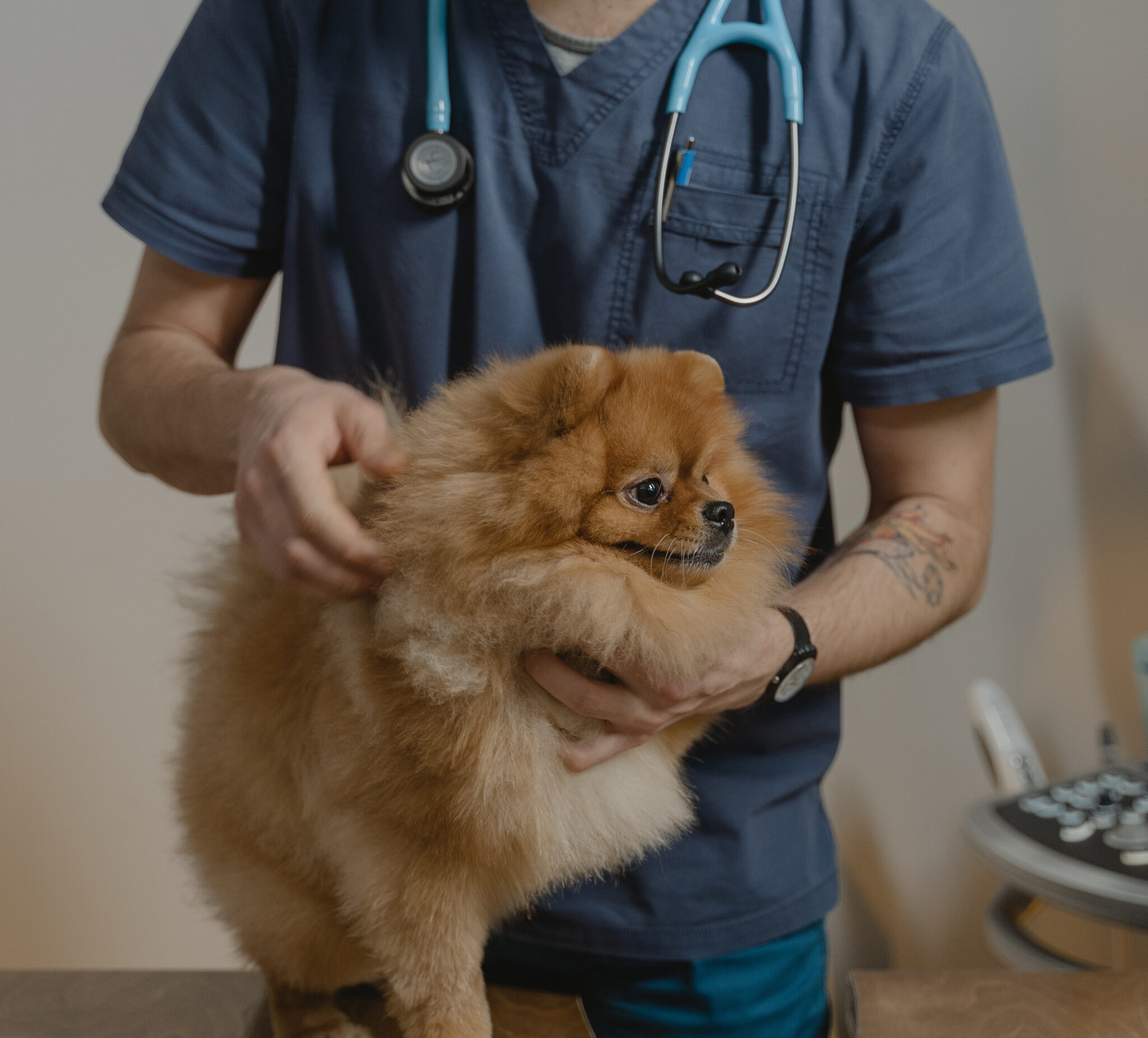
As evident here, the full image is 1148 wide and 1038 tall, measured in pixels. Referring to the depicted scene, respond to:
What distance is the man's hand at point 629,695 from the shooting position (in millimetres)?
785

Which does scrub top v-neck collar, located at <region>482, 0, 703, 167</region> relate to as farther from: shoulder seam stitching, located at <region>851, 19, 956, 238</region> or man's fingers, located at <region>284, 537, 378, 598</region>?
man's fingers, located at <region>284, 537, 378, 598</region>

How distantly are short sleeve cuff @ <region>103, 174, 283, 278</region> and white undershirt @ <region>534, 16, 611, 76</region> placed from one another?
41cm

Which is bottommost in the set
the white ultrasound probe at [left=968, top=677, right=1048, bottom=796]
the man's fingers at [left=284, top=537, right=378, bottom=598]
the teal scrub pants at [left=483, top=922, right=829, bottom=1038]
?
the white ultrasound probe at [left=968, top=677, right=1048, bottom=796]

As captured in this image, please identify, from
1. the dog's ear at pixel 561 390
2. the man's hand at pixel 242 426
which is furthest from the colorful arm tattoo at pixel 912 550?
the man's hand at pixel 242 426

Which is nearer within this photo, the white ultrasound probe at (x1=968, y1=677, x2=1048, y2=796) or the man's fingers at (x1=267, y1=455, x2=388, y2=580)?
the man's fingers at (x1=267, y1=455, x2=388, y2=580)

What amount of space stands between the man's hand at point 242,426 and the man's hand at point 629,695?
0.57 ft

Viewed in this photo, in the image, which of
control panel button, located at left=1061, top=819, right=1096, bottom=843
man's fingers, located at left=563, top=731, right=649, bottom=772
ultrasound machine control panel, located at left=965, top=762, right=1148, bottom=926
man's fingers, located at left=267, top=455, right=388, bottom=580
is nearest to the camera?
man's fingers, located at left=267, top=455, right=388, bottom=580

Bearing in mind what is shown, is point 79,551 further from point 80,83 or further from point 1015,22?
point 1015,22

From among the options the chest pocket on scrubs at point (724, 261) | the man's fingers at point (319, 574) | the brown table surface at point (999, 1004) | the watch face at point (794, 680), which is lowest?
the brown table surface at point (999, 1004)

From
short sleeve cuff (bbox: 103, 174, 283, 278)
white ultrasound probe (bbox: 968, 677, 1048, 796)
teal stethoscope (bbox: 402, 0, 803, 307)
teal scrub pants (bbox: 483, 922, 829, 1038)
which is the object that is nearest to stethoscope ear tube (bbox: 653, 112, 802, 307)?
teal stethoscope (bbox: 402, 0, 803, 307)

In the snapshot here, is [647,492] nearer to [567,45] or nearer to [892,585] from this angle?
[892,585]

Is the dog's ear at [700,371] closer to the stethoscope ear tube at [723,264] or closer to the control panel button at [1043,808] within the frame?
the stethoscope ear tube at [723,264]

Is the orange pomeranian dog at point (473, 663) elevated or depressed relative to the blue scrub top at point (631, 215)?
depressed

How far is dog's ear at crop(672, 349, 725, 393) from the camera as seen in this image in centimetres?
79
